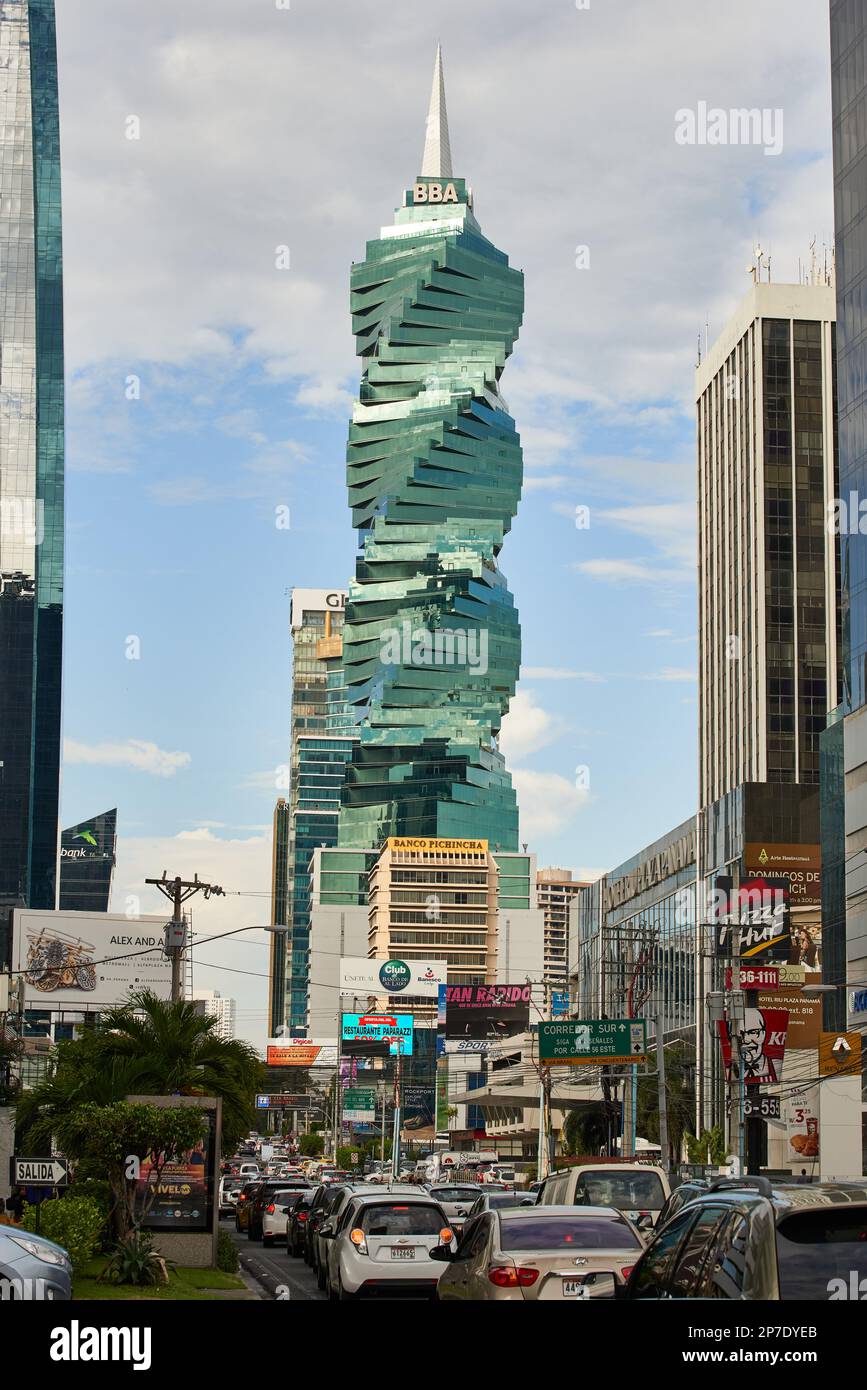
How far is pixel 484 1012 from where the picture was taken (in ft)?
528

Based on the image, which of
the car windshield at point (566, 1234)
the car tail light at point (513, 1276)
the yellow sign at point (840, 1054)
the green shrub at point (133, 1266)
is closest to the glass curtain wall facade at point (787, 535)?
the yellow sign at point (840, 1054)

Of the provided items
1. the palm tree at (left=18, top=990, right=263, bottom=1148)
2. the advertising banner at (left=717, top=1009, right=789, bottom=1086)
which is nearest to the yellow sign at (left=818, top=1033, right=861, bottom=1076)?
the advertising banner at (left=717, top=1009, right=789, bottom=1086)

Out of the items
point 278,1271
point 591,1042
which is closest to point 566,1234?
point 278,1271

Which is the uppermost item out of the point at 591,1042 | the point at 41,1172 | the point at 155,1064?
the point at 155,1064

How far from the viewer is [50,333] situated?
650ft

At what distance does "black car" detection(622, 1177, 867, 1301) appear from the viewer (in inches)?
363

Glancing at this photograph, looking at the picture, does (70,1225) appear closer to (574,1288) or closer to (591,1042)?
(574,1288)

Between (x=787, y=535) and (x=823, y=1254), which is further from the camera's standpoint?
(x=787, y=535)

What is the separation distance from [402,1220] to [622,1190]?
510 centimetres

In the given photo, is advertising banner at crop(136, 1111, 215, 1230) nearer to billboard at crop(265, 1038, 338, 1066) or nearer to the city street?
the city street

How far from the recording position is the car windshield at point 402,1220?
76.2 feet

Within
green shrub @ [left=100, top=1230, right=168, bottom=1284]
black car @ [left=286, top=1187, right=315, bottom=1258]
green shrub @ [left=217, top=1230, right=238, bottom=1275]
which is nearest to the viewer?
green shrub @ [left=100, top=1230, right=168, bottom=1284]

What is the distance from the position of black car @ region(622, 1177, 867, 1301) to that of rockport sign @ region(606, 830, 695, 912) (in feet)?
371

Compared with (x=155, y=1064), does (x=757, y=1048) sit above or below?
below
